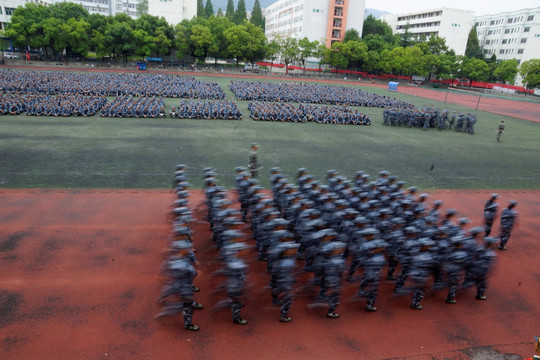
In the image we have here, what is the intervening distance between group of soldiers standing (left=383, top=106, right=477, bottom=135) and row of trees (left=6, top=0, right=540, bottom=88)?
3802 cm

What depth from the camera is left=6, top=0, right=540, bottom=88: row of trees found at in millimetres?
47469

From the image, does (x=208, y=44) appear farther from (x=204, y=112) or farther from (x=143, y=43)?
(x=204, y=112)

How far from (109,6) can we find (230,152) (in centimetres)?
9755

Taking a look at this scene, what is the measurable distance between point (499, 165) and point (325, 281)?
14.0 meters

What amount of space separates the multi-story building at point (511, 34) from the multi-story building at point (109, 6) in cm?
8761

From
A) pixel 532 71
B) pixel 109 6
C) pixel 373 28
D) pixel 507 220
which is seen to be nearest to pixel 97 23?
pixel 109 6

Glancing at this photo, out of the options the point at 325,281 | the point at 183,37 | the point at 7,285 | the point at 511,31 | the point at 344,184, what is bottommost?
the point at 7,285

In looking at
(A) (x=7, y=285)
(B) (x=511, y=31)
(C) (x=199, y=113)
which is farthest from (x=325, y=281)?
(B) (x=511, y=31)

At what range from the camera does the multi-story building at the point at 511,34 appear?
214 ft

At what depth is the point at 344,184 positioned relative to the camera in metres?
8.91

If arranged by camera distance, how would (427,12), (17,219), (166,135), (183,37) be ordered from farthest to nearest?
(427,12) < (183,37) < (166,135) < (17,219)

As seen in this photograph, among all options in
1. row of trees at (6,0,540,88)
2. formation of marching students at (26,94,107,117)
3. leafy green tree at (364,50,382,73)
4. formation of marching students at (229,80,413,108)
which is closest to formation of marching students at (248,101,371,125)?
formation of marching students at (229,80,413,108)

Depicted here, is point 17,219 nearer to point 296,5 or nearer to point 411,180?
point 411,180

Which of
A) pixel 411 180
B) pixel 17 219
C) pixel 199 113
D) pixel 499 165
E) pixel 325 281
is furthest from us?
pixel 199 113
